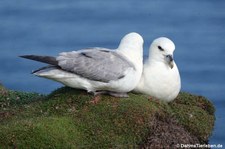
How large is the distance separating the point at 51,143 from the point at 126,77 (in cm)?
148

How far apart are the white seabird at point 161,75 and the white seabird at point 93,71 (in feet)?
0.93

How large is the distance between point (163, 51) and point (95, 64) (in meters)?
0.98

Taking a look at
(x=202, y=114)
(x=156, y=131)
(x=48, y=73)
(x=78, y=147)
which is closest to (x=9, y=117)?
(x=48, y=73)

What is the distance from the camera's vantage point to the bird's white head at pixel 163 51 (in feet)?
29.2

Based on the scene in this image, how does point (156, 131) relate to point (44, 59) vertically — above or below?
below

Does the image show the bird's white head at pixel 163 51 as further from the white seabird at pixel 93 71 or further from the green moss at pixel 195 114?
the green moss at pixel 195 114

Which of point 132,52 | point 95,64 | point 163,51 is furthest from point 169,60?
point 95,64

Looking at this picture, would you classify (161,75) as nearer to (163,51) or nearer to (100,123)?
(163,51)

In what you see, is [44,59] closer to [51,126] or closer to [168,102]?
[51,126]

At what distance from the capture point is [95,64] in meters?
8.55

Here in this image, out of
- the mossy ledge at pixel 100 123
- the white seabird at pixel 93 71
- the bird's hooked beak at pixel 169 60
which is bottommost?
the mossy ledge at pixel 100 123

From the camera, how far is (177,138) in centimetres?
805

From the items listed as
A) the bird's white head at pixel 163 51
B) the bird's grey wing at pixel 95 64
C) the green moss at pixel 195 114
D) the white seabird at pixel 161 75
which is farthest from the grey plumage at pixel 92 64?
the green moss at pixel 195 114

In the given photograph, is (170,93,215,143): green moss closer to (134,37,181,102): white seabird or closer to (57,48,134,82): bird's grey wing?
(134,37,181,102): white seabird
